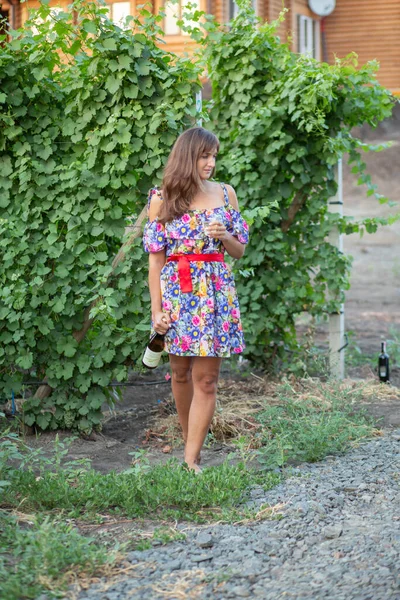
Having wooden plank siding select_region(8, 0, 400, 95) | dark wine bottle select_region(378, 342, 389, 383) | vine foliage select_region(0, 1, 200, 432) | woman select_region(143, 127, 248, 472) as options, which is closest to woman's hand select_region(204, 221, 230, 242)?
woman select_region(143, 127, 248, 472)

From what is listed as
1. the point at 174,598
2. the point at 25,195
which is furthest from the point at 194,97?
the point at 174,598

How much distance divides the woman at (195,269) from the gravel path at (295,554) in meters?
0.66

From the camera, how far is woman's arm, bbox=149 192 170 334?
459cm

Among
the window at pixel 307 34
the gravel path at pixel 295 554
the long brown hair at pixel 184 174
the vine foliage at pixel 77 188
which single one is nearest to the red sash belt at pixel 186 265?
the long brown hair at pixel 184 174

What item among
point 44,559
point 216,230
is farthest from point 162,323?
point 44,559

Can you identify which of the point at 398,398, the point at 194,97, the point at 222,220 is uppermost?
the point at 194,97

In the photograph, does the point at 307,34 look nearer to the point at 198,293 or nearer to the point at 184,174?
the point at 184,174

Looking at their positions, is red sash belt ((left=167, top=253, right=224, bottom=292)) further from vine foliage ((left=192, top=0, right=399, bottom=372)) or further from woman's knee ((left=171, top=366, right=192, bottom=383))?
vine foliage ((left=192, top=0, right=399, bottom=372))

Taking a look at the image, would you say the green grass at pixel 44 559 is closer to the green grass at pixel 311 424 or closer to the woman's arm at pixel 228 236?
the green grass at pixel 311 424

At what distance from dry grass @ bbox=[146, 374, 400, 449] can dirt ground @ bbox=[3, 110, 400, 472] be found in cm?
7

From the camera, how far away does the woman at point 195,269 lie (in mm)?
4547

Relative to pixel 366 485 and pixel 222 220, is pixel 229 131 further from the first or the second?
pixel 366 485

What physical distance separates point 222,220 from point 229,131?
100 inches

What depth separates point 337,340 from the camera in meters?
7.36
